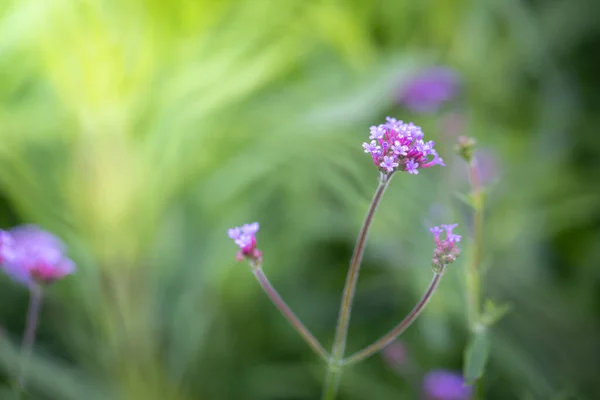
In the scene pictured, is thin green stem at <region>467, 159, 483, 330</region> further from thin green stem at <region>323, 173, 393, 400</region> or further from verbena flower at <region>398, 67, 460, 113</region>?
verbena flower at <region>398, 67, 460, 113</region>

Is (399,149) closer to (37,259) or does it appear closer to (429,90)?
(37,259)

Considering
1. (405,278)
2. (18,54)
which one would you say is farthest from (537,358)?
(18,54)

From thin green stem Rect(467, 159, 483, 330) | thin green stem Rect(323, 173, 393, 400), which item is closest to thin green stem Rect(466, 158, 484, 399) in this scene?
thin green stem Rect(467, 159, 483, 330)

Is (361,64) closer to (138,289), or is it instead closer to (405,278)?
(405,278)

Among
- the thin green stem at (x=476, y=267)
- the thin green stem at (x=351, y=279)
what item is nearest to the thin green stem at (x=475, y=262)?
the thin green stem at (x=476, y=267)

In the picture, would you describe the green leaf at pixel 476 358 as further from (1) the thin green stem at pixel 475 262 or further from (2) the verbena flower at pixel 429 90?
(2) the verbena flower at pixel 429 90

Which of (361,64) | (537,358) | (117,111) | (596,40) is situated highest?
(596,40)
